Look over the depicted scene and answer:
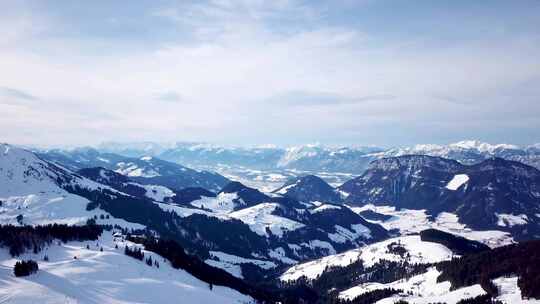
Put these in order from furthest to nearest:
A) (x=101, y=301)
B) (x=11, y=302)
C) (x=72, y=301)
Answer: (x=101, y=301) → (x=72, y=301) → (x=11, y=302)

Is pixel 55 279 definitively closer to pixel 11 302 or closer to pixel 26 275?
pixel 26 275

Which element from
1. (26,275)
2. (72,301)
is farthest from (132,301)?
(26,275)

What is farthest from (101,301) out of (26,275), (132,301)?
(26,275)

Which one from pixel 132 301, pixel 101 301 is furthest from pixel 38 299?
pixel 132 301

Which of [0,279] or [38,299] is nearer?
[38,299]

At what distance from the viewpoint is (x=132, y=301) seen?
199750mm

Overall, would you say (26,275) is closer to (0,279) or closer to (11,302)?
(0,279)

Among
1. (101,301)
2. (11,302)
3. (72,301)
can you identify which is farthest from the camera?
(101,301)

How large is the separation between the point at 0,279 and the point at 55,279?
1934 cm

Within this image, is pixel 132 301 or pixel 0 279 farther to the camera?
pixel 132 301

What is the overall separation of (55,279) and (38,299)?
94.7ft

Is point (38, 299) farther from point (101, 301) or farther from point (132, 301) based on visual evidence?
point (132, 301)

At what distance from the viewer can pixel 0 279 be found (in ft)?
613

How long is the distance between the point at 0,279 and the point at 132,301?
152 ft
